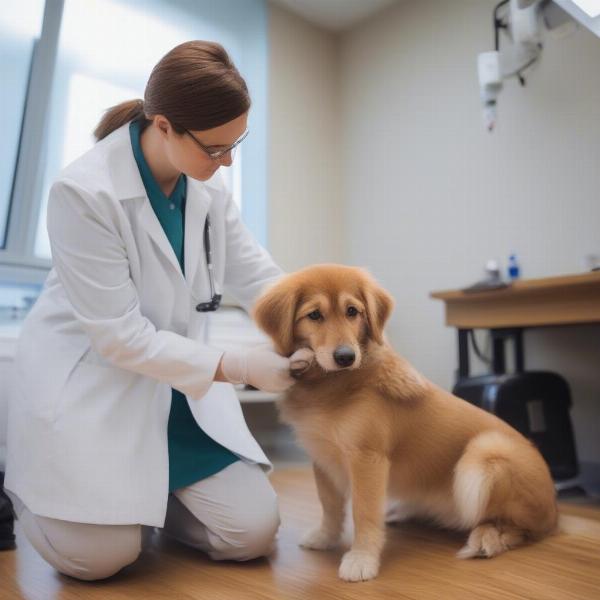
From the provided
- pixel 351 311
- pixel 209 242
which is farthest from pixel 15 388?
pixel 351 311

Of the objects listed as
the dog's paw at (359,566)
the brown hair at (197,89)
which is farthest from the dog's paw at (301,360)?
the brown hair at (197,89)

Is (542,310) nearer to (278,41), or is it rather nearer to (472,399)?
(472,399)

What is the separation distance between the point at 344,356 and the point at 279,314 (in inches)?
8.5

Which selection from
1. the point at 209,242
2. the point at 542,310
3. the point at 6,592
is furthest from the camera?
the point at 542,310

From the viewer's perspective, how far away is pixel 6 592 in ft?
4.29

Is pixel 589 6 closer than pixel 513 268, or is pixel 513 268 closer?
pixel 589 6

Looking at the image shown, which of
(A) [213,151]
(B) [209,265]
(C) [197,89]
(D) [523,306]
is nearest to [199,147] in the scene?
(A) [213,151]

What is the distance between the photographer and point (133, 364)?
4.50 ft

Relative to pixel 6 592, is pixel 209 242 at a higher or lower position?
higher

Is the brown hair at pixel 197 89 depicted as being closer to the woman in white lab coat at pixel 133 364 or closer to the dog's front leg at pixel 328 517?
the woman in white lab coat at pixel 133 364

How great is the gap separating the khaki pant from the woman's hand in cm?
36

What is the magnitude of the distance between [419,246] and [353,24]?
1807mm

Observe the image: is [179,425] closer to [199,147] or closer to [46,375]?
[46,375]

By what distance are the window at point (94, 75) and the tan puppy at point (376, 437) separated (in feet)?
7.00
